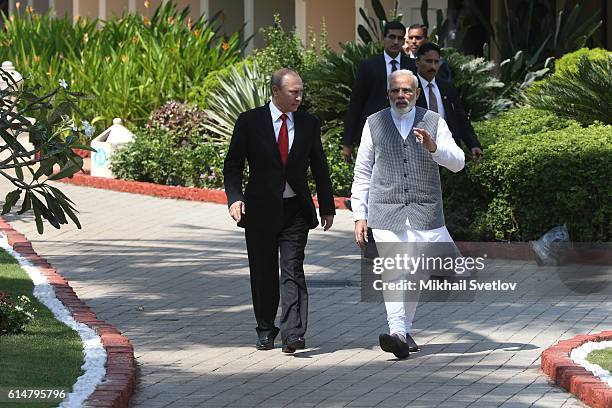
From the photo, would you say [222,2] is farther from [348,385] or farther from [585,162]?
[348,385]

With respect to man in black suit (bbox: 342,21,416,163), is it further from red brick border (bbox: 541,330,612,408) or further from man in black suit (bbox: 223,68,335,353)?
red brick border (bbox: 541,330,612,408)

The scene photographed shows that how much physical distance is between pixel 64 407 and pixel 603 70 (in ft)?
26.5

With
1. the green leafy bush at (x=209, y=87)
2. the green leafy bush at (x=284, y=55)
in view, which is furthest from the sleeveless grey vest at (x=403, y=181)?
the green leafy bush at (x=209, y=87)

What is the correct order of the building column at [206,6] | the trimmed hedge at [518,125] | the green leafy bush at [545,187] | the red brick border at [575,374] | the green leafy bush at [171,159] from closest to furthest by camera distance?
the red brick border at [575,374] → the green leafy bush at [545,187] → the trimmed hedge at [518,125] → the green leafy bush at [171,159] → the building column at [206,6]

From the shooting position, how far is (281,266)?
9.22 metres

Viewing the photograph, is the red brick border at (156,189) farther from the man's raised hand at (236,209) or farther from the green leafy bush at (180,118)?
the man's raised hand at (236,209)

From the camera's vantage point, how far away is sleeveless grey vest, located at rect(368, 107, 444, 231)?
8930 millimetres

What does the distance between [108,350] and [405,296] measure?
72.4 inches

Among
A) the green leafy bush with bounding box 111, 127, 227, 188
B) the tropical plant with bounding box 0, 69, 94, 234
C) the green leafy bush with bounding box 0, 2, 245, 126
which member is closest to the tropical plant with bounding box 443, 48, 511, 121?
the green leafy bush with bounding box 111, 127, 227, 188

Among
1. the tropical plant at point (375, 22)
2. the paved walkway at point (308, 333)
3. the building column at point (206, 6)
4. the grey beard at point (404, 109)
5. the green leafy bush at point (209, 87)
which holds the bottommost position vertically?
the paved walkway at point (308, 333)

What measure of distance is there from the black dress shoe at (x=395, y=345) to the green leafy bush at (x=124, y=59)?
35.7 ft

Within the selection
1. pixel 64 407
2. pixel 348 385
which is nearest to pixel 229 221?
pixel 348 385

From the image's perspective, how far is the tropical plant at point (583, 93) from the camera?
1359 centimetres

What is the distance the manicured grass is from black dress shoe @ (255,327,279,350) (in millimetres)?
1956
